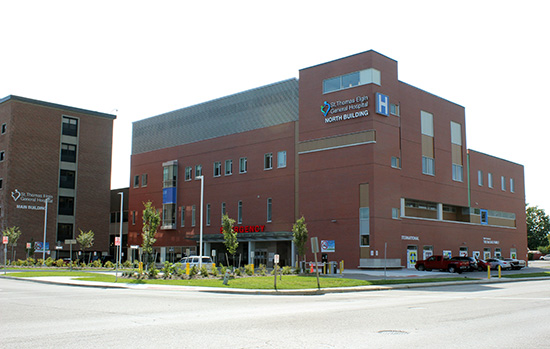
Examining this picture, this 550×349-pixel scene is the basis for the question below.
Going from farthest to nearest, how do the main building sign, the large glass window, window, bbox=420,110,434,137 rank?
the large glass window
window, bbox=420,110,434,137
the main building sign

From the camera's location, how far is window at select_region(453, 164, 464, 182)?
63906mm

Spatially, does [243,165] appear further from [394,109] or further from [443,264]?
[443,264]

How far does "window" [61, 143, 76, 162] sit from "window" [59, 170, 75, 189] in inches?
72.0

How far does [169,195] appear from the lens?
72.8 metres

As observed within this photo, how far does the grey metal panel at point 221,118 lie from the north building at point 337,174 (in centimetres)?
17

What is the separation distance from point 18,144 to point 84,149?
9.49 meters

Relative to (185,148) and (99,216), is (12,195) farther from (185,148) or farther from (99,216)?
(185,148)

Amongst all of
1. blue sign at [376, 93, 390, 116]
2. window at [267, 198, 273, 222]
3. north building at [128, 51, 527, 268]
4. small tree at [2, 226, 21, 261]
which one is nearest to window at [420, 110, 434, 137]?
Answer: north building at [128, 51, 527, 268]

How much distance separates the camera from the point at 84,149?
79.6m

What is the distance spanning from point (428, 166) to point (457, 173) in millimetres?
6844

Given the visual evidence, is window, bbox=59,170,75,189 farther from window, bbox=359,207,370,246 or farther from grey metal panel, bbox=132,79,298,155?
window, bbox=359,207,370,246

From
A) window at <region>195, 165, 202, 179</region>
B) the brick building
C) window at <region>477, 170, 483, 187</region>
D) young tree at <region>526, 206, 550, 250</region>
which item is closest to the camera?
window at <region>477, 170, 483, 187</region>

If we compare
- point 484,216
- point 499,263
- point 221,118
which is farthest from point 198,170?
point 499,263

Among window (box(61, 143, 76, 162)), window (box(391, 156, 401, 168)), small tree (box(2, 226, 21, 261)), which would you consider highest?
window (box(61, 143, 76, 162))
